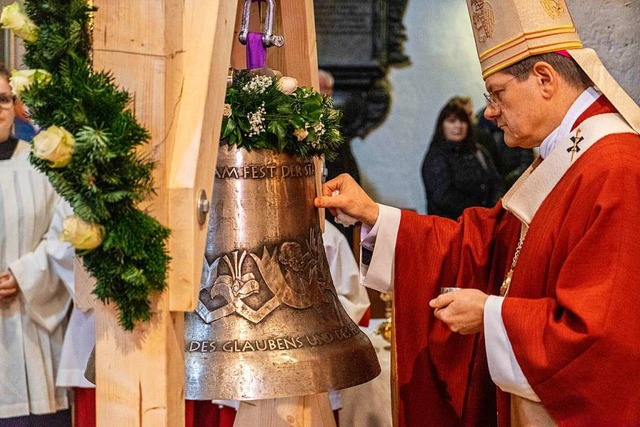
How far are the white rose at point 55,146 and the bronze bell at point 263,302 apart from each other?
0.63 meters

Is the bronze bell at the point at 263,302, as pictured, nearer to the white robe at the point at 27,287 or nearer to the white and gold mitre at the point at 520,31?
the white and gold mitre at the point at 520,31

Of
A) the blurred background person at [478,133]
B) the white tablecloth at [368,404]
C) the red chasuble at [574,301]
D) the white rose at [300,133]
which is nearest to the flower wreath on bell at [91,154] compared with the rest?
the white rose at [300,133]

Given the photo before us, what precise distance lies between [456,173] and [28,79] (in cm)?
615

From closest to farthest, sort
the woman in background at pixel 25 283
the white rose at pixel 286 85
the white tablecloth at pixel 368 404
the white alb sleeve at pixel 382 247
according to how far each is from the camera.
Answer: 1. the white rose at pixel 286 85
2. the white alb sleeve at pixel 382 247
3. the white tablecloth at pixel 368 404
4. the woman in background at pixel 25 283

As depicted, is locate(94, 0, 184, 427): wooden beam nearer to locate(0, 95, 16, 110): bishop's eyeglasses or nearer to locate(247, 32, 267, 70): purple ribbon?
locate(247, 32, 267, 70): purple ribbon

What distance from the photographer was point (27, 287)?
4.35 m

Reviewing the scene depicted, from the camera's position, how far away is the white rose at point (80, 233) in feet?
5.20

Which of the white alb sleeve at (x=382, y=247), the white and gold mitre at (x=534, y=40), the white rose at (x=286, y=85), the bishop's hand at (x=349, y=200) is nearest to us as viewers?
the white rose at (x=286, y=85)

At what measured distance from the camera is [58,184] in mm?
1588

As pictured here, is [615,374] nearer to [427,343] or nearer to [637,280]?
[637,280]

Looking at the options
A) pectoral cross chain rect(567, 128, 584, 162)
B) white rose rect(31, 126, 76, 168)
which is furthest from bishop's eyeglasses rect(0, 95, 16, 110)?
white rose rect(31, 126, 76, 168)

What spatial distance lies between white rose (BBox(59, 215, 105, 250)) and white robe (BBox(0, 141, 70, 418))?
9.25ft

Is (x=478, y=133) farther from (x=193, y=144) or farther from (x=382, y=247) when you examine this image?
(x=193, y=144)

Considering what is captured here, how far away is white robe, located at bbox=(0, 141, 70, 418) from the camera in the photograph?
14.3ft
